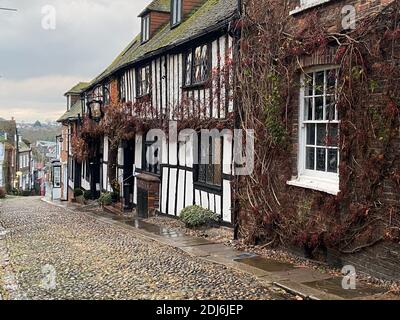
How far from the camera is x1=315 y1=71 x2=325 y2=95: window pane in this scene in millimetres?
7785

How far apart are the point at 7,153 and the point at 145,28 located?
151 ft

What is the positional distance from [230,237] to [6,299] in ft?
17.2

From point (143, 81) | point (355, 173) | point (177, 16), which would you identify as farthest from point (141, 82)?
point (355, 173)

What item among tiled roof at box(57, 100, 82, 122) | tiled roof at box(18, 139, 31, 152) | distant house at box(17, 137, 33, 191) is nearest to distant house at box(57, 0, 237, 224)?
tiled roof at box(57, 100, 82, 122)

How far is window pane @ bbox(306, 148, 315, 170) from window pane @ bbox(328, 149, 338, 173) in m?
0.48

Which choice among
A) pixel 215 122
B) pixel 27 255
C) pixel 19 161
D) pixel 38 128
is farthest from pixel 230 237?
pixel 38 128

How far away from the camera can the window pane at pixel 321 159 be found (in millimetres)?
7892

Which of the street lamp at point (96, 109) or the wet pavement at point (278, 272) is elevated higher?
the street lamp at point (96, 109)

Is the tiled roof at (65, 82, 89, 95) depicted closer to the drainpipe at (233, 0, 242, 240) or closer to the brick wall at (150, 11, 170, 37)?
the brick wall at (150, 11, 170, 37)

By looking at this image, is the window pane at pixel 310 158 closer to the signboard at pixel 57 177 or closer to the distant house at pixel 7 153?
the signboard at pixel 57 177

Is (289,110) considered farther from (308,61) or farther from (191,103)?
(191,103)

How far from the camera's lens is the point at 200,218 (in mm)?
11430

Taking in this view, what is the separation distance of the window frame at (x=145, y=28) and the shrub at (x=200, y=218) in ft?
34.6

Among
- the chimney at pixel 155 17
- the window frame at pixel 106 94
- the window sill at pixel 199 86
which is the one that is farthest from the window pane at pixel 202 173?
the window frame at pixel 106 94
